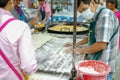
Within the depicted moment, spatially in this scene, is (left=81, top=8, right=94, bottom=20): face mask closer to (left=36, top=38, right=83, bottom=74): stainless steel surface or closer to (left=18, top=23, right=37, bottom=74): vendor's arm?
(left=36, top=38, right=83, bottom=74): stainless steel surface

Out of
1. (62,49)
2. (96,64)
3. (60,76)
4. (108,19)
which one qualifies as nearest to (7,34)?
(60,76)

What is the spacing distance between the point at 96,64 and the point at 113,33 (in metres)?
0.36

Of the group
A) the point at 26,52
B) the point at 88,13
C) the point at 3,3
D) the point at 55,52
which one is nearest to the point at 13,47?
the point at 26,52

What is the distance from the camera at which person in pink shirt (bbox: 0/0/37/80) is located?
1.23 metres

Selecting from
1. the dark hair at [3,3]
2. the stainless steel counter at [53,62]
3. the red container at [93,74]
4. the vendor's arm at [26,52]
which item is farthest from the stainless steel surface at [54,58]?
the dark hair at [3,3]

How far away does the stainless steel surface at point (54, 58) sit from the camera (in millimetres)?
1729

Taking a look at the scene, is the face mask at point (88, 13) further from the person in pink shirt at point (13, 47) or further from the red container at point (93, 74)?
the person in pink shirt at point (13, 47)

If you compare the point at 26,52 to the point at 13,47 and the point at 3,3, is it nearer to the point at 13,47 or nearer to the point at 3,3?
the point at 13,47

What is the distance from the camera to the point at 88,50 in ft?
6.25

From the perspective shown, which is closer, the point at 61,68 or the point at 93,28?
the point at 61,68

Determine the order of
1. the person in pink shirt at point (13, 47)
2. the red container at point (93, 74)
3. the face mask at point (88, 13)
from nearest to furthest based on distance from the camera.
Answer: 1. the person in pink shirt at point (13, 47)
2. the red container at point (93, 74)
3. the face mask at point (88, 13)

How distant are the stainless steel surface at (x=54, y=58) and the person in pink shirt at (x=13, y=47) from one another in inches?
17.5

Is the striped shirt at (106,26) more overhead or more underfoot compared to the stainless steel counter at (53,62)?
more overhead

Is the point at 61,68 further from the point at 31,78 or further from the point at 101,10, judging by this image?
the point at 101,10
